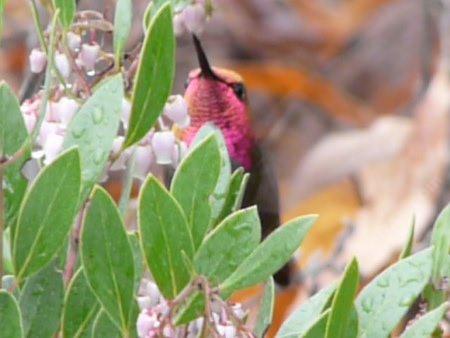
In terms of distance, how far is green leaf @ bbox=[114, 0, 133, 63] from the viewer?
3.47 feet

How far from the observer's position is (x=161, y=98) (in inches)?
39.9

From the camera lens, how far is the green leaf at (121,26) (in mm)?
1059

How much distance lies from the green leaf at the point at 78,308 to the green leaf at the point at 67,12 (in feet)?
0.63

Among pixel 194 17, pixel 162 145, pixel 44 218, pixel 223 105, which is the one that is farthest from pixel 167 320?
pixel 223 105

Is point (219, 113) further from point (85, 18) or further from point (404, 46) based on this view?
point (404, 46)

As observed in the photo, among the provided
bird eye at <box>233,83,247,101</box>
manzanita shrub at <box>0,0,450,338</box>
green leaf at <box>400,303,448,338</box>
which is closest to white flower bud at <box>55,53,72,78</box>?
manzanita shrub at <box>0,0,450,338</box>

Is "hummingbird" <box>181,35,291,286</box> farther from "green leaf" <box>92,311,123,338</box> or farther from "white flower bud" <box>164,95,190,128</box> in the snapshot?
"green leaf" <box>92,311,123,338</box>

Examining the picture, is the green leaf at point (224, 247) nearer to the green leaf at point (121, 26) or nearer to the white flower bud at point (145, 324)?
the white flower bud at point (145, 324)

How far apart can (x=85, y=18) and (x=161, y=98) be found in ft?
0.49

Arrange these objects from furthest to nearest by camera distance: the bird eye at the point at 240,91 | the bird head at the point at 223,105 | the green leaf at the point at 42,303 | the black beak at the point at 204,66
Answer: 1. the bird eye at the point at 240,91
2. the bird head at the point at 223,105
3. the black beak at the point at 204,66
4. the green leaf at the point at 42,303

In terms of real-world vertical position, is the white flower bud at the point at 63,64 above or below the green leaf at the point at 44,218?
above

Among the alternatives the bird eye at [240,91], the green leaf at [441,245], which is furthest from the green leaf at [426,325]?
the bird eye at [240,91]

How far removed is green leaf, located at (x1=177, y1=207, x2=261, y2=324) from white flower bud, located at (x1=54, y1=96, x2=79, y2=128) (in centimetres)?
16

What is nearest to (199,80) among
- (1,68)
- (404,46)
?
(1,68)
